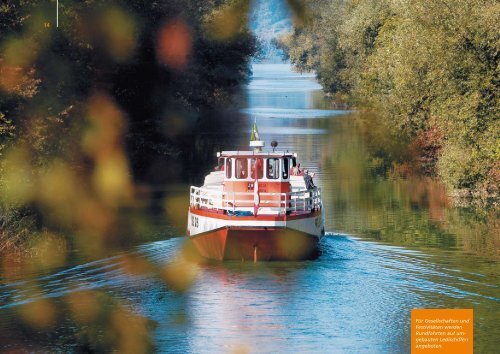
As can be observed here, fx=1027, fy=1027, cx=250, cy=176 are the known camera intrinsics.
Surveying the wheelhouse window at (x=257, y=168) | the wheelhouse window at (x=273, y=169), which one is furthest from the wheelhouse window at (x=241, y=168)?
the wheelhouse window at (x=273, y=169)

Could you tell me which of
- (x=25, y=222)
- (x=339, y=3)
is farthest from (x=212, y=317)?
(x=339, y=3)

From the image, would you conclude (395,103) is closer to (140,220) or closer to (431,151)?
(431,151)

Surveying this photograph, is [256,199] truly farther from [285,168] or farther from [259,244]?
[285,168]

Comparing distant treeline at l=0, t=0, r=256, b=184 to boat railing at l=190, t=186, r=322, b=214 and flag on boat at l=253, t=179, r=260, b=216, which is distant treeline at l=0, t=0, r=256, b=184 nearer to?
boat railing at l=190, t=186, r=322, b=214

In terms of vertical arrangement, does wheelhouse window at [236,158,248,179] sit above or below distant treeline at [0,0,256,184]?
below

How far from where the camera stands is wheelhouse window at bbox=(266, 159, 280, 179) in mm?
47188

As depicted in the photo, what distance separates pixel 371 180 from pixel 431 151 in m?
9.58

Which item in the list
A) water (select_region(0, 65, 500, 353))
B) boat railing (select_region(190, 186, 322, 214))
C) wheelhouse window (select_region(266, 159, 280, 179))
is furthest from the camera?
wheelhouse window (select_region(266, 159, 280, 179))

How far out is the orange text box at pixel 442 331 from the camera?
32.4 meters

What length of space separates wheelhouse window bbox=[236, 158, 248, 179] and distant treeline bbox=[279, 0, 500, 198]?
733cm

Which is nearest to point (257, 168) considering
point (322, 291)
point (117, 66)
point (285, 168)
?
point (285, 168)

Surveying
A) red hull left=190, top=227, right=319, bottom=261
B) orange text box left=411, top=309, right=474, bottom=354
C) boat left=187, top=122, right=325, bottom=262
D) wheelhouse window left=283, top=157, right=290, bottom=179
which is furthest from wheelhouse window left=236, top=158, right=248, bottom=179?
orange text box left=411, top=309, right=474, bottom=354

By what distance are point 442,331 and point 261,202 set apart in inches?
507

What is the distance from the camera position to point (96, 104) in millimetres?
76250
